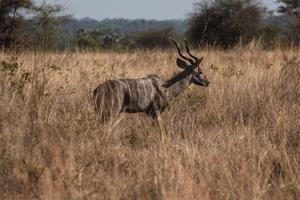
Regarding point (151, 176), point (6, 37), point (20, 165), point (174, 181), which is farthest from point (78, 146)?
point (6, 37)

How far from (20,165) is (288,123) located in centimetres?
296

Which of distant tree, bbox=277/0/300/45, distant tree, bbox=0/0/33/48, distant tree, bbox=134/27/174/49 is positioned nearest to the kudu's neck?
distant tree, bbox=277/0/300/45

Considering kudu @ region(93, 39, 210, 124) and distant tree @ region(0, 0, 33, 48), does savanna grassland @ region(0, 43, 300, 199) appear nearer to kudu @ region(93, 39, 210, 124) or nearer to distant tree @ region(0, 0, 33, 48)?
kudu @ region(93, 39, 210, 124)

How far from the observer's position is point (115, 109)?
3953 mm

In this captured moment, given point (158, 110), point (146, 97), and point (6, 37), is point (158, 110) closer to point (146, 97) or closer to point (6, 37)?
point (146, 97)

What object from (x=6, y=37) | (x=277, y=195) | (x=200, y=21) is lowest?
(x=277, y=195)

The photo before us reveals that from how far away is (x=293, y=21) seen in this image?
10961 mm

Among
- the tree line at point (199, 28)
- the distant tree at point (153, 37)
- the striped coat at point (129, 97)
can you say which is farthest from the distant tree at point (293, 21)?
the distant tree at point (153, 37)

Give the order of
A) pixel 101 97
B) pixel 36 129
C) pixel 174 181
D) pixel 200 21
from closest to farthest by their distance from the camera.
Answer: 1. pixel 174 181
2. pixel 36 129
3. pixel 101 97
4. pixel 200 21

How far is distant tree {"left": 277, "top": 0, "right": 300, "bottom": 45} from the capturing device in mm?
11016

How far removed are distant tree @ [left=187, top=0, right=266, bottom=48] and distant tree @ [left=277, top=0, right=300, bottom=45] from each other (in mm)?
2120

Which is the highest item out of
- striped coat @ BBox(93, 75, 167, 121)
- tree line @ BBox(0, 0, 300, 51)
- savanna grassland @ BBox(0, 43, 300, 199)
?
tree line @ BBox(0, 0, 300, 51)

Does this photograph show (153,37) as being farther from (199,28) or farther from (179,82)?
(179,82)

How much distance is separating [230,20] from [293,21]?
6.93 meters
